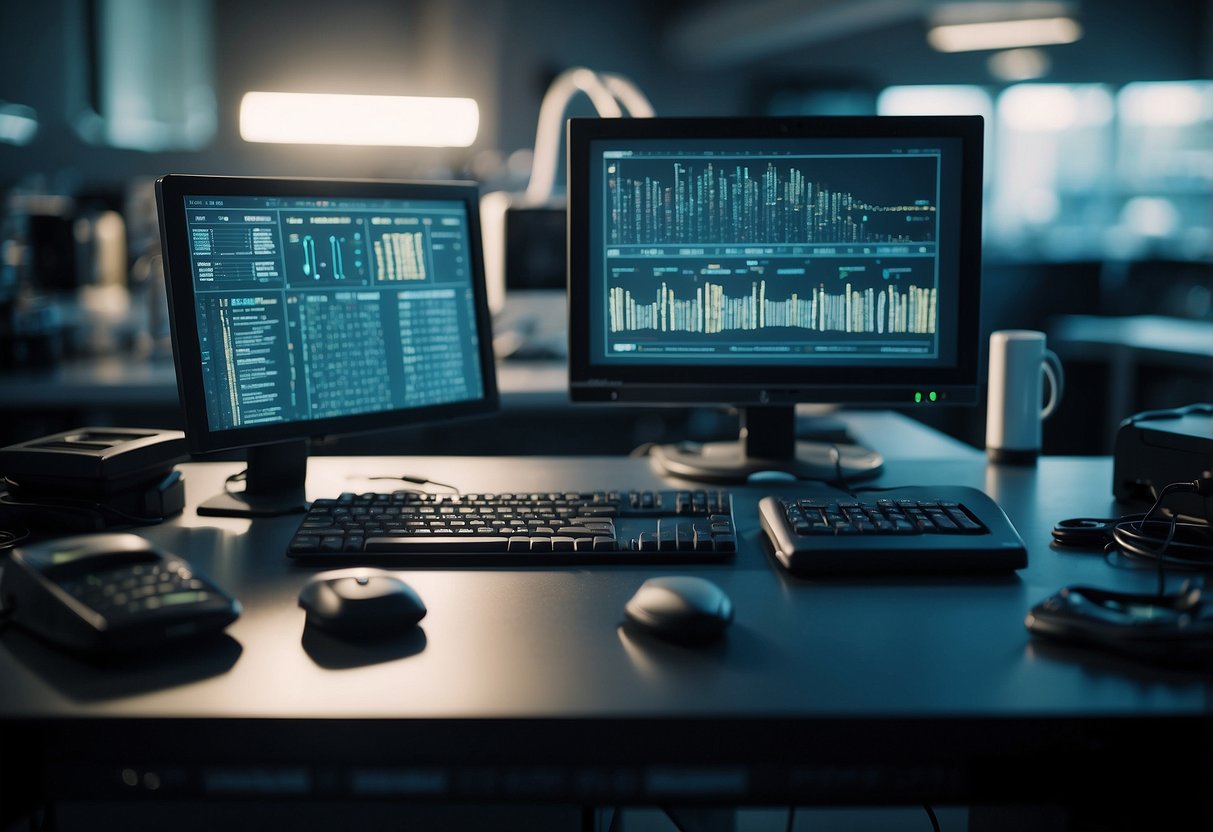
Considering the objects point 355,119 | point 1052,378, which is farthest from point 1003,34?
point 1052,378

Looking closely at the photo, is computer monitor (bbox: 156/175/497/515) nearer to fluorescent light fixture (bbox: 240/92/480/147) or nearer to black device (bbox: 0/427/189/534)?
black device (bbox: 0/427/189/534)

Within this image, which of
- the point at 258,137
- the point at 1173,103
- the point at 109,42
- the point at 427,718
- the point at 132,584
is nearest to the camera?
the point at 427,718

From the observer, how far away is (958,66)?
9461 millimetres

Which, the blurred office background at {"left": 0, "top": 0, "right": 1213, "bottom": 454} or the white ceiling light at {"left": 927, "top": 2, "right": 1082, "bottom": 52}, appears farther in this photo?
the white ceiling light at {"left": 927, "top": 2, "right": 1082, "bottom": 52}

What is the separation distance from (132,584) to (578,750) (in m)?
0.39

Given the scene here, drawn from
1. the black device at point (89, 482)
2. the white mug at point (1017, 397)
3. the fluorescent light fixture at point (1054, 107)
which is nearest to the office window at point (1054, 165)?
the fluorescent light fixture at point (1054, 107)

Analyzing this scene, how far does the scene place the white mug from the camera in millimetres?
1592

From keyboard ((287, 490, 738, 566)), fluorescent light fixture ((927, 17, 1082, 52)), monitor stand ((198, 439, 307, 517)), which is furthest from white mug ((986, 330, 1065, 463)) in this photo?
fluorescent light fixture ((927, 17, 1082, 52))

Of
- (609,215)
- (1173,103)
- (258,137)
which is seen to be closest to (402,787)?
(609,215)

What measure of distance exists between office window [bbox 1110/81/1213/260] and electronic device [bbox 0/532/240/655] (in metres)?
9.74

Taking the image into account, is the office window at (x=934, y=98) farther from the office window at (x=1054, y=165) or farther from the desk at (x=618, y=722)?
the desk at (x=618, y=722)

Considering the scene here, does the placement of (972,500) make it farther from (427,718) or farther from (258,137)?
(258,137)

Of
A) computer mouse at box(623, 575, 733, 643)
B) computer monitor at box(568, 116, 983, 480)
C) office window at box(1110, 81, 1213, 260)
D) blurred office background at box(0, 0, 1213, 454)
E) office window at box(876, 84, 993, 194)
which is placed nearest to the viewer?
computer mouse at box(623, 575, 733, 643)

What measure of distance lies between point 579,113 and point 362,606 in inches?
76.7
